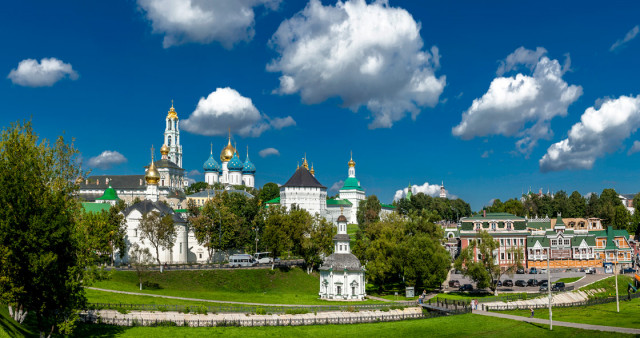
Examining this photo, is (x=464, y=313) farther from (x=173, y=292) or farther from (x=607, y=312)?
(x=173, y=292)

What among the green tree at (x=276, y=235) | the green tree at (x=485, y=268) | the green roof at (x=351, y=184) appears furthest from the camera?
the green roof at (x=351, y=184)

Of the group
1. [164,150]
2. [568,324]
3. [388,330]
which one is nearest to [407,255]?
[388,330]

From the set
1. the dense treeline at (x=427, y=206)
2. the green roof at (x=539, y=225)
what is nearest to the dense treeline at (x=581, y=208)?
the dense treeline at (x=427, y=206)

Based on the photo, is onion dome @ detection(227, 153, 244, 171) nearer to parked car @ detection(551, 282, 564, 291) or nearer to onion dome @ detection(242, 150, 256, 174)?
onion dome @ detection(242, 150, 256, 174)

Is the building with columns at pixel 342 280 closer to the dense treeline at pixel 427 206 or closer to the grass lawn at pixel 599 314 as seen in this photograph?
the grass lawn at pixel 599 314

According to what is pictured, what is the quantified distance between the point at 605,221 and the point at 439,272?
7496cm

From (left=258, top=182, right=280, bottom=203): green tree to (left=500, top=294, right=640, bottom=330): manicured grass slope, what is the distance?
369 ft

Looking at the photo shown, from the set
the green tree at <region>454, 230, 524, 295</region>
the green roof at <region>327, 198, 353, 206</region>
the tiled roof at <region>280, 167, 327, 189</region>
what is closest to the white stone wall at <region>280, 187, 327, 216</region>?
the tiled roof at <region>280, 167, 327, 189</region>

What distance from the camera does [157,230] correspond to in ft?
249

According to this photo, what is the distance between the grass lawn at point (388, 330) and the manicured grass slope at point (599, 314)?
5221mm

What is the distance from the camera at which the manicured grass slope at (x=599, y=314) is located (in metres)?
46.2

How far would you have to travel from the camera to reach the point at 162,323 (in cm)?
4644

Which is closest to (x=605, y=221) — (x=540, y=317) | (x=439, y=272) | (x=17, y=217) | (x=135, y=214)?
(x=439, y=272)

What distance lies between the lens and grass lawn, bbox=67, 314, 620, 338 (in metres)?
42.6
